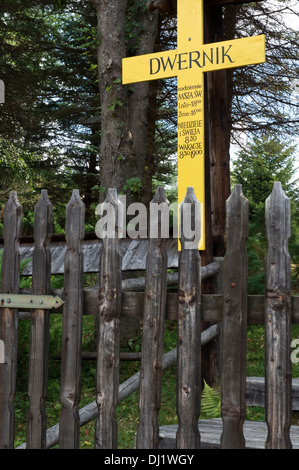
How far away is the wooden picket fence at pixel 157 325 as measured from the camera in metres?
2.61

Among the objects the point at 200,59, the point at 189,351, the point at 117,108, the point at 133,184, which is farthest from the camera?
the point at 117,108

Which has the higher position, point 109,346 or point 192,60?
point 192,60

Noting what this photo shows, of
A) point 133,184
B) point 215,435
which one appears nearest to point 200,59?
point 133,184

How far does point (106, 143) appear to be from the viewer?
6.91 meters

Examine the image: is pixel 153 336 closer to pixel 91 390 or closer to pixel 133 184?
pixel 91 390

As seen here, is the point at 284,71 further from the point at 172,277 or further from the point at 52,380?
the point at 52,380

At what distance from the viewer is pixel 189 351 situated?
9.04 feet

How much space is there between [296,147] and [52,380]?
842 cm

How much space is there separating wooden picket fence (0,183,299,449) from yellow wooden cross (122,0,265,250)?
6.40 ft

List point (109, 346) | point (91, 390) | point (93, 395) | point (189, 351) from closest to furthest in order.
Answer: point (189, 351) → point (109, 346) → point (93, 395) → point (91, 390)

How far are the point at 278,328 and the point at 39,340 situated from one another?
143 centimetres

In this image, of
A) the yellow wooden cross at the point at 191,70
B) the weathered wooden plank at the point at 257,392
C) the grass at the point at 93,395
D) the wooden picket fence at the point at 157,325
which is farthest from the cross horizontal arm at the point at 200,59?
the grass at the point at 93,395

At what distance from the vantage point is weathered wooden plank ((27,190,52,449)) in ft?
10.2

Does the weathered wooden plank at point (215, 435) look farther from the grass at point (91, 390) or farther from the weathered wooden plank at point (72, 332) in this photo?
the grass at point (91, 390)
